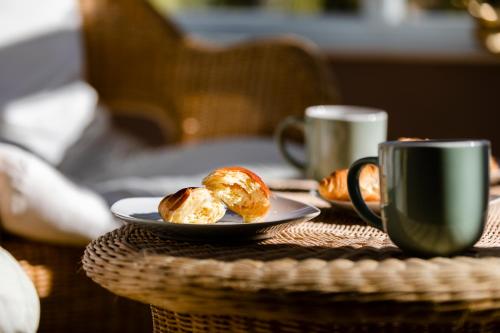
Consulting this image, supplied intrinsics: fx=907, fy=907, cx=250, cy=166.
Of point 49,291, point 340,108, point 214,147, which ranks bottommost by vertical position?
point 49,291

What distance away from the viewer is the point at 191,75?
2.17m

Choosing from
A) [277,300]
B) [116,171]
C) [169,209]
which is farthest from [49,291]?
[277,300]

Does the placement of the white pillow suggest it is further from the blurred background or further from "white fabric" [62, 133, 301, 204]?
the blurred background

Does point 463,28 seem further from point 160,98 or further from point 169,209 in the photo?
point 169,209

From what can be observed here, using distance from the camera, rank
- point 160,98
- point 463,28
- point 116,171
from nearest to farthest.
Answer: point 116,171
point 160,98
point 463,28

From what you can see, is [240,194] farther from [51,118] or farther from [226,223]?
[51,118]

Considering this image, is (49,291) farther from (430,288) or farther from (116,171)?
(430,288)

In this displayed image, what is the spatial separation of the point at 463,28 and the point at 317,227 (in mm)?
1825

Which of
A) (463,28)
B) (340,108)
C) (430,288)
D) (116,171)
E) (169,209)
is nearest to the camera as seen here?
(430,288)

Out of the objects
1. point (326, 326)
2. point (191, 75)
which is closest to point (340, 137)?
point (326, 326)

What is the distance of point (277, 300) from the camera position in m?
0.70

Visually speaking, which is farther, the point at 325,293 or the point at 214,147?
the point at 214,147

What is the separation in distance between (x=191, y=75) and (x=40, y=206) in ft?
3.05

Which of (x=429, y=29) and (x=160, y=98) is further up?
(x=429, y=29)
